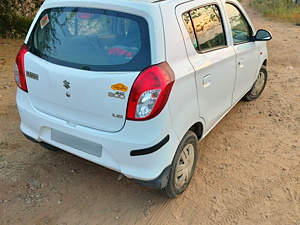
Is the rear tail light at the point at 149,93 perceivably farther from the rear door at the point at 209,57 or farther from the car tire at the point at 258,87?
the car tire at the point at 258,87

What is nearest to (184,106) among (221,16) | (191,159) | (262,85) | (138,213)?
(191,159)

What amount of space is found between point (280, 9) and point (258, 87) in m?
10.6

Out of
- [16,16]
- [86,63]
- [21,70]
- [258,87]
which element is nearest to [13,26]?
[16,16]

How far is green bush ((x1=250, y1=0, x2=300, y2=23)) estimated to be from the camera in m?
12.3

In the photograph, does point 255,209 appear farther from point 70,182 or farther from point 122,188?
point 70,182

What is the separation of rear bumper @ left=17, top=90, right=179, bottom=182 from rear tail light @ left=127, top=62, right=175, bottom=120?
0.06 m

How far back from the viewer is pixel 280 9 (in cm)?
1372

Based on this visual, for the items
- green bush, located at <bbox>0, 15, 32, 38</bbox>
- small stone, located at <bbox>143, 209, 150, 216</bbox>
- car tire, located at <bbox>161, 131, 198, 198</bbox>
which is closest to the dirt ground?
small stone, located at <bbox>143, 209, 150, 216</bbox>

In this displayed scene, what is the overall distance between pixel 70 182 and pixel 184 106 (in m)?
1.37

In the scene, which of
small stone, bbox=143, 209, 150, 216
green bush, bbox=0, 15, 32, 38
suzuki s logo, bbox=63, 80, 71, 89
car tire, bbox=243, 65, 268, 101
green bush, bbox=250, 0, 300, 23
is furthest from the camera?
green bush, bbox=250, 0, 300, 23

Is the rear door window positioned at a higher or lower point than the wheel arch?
higher

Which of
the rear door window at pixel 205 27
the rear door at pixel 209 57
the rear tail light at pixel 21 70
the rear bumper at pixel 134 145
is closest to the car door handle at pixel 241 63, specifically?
the rear door at pixel 209 57

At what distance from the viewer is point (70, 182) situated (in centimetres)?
300

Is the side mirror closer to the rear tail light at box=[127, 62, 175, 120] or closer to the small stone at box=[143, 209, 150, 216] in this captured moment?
the rear tail light at box=[127, 62, 175, 120]
